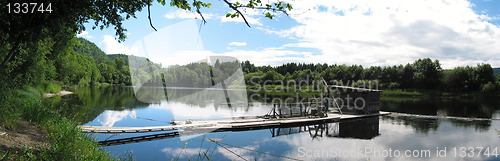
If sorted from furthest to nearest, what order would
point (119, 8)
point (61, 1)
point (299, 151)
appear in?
point (299, 151) < point (119, 8) < point (61, 1)

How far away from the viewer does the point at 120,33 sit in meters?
7.31

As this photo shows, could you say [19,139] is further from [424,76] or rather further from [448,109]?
[424,76]

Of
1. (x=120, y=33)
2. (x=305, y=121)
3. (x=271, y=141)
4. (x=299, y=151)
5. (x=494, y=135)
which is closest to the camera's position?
(x=120, y=33)

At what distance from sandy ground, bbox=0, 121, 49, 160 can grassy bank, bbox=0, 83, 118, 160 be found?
91mm

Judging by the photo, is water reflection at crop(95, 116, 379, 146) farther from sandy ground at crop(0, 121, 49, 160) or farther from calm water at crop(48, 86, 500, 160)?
sandy ground at crop(0, 121, 49, 160)

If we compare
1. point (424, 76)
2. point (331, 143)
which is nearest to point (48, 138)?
point (331, 143)

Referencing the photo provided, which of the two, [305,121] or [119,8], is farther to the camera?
[305,121]

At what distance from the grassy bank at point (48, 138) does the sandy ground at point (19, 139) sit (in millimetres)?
91

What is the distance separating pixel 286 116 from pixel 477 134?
1275cm

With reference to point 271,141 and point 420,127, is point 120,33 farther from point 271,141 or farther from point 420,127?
point 420,127

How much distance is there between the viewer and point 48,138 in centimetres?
739

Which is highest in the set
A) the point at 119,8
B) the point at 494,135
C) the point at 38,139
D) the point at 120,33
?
the point at 119,8

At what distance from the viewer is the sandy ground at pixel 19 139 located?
534 centimetres

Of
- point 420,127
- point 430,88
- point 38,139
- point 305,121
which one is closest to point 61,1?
point 38,139
